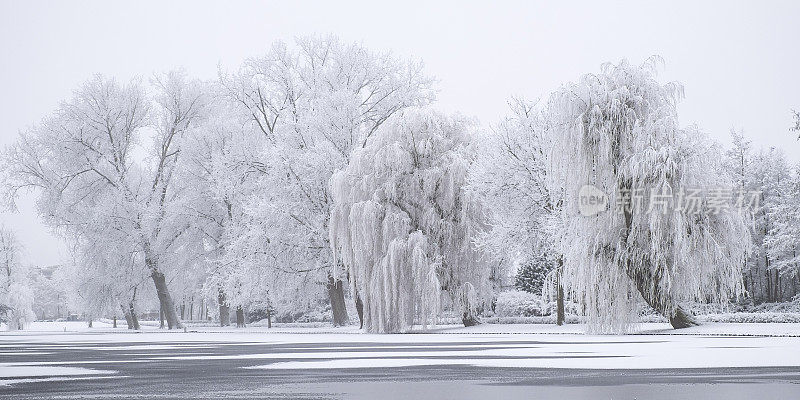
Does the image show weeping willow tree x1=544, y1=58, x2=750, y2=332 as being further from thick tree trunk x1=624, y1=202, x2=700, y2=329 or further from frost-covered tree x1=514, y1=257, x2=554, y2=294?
frost-covered tree x1=514, y1=257, x2=554, y2=294

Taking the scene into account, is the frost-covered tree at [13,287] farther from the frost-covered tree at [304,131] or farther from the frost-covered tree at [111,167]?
the frost-covered tree at [304,131]

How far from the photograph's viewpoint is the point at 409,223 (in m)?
34.3

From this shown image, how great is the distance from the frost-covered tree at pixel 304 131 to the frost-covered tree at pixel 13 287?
1477 inches

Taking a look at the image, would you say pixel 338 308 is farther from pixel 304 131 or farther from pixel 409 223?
pixel 409 223

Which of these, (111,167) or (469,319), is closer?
(469,319)

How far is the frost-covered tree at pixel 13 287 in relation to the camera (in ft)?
252

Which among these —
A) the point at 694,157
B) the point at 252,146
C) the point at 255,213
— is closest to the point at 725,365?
the point at 694,157

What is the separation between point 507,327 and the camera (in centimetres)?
3594

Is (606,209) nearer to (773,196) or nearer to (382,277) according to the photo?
(382,277)

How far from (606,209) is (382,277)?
8660mm

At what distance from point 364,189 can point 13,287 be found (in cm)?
5958

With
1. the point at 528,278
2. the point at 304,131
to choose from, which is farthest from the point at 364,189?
the point at 528,278

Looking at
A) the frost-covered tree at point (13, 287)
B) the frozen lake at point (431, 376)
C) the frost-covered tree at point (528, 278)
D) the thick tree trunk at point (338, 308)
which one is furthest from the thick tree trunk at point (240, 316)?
the frozen lake at point (431, 376)

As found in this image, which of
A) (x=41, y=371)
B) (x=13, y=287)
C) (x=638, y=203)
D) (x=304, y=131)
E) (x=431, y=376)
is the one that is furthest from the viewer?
(x=13, y=287)
